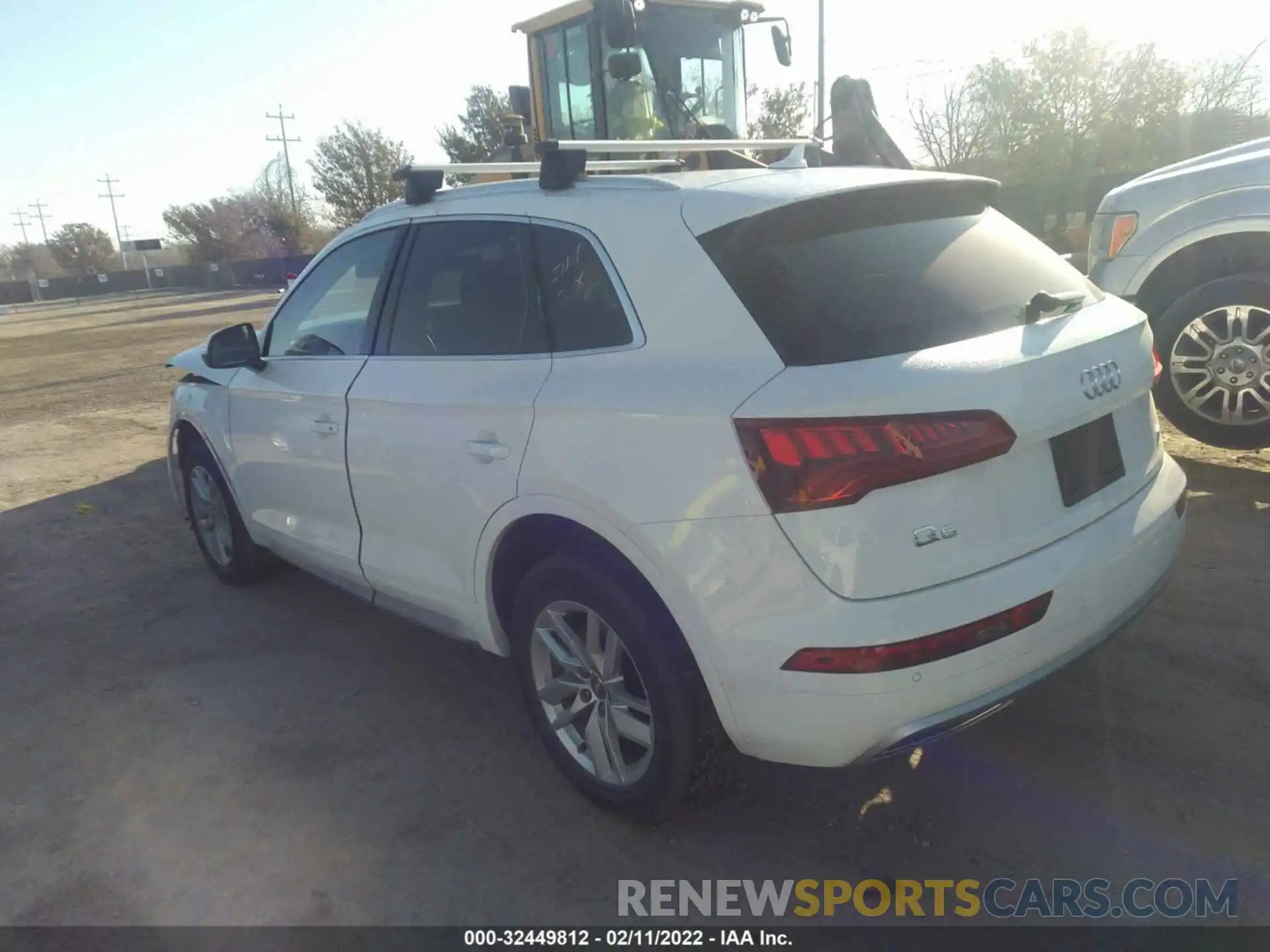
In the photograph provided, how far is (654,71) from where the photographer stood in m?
7.95

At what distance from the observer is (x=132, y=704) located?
3875mm

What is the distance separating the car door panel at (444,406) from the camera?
2928mm

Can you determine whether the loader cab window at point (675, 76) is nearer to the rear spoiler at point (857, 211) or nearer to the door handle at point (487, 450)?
the rear spoiler at point (857, 211)

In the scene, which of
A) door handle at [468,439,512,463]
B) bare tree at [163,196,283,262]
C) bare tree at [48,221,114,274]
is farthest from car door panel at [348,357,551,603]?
bare tree at [48,221,114,274]

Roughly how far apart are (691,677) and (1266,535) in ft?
11.1

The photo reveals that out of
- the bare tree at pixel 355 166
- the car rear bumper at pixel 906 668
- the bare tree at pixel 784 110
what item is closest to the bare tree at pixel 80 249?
the bare tree at pixel 355 166

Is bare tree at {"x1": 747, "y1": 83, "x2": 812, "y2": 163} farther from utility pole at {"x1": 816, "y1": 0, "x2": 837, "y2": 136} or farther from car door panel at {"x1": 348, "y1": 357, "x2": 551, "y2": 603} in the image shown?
car door panel at {"x1": 348, "y1": 357, "x2": 551, "y2": 603}

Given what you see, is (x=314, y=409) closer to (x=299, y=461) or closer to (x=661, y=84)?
(x=299, y=461)

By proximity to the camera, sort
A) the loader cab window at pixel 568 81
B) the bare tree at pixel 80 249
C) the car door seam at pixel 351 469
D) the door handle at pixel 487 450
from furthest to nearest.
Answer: the bare tree at pixel 80 249 → the loader cab window at pixel 568 81 → the car door seam at pixel 351 469 → the door handle at pixel 487 450

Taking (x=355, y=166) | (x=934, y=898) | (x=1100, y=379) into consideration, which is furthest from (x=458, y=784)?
(x=355, y=166)

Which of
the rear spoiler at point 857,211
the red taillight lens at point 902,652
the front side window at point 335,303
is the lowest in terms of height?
the red taillight lens at point 902,652

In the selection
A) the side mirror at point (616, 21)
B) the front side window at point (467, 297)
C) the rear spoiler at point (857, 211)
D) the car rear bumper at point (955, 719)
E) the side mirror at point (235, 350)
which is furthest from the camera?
the side mirror at point (616, 21)

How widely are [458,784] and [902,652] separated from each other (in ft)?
5.38

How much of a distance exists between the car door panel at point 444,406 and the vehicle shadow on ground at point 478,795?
604 mm
